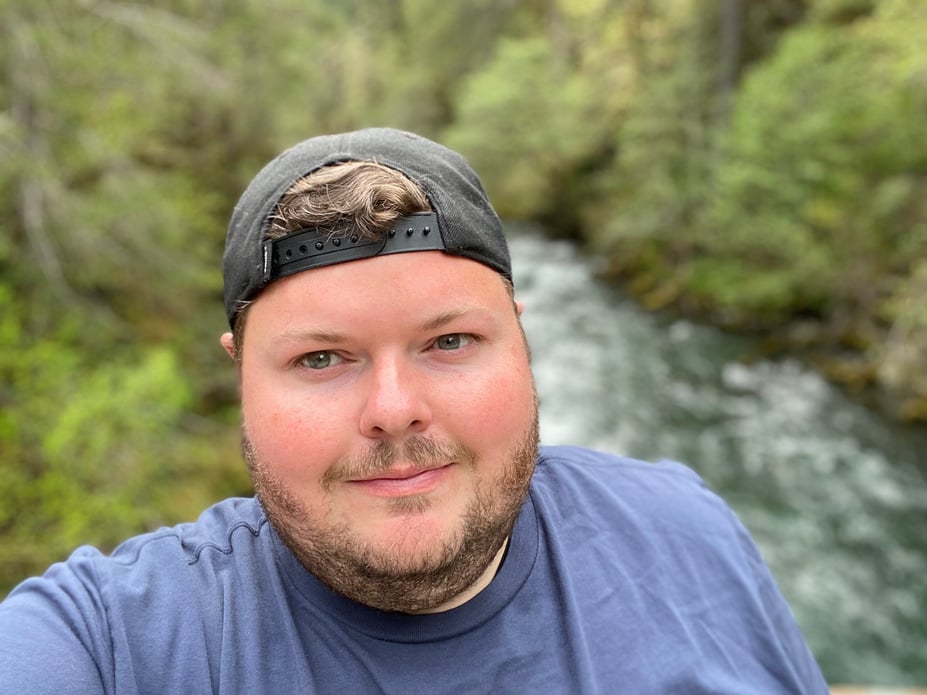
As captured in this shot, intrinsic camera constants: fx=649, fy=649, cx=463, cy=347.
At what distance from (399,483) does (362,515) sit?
0.25ft

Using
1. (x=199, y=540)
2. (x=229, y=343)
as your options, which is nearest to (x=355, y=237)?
(x=229, y=343)

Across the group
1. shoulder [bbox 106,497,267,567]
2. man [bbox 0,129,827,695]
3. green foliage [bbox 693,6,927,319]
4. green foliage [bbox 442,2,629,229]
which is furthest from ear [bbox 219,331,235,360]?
green foliage [bbox 442,2,629,229]

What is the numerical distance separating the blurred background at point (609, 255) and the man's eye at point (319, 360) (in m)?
3.70

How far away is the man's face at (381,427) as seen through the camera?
102 cm

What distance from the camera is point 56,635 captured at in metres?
0.97

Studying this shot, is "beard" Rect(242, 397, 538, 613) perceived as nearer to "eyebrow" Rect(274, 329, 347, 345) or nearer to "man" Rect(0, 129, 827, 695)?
"man" Rect(0, 129, 827, 695)

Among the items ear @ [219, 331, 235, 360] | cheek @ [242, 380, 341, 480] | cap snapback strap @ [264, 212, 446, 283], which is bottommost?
cheek @ [242, 380, 341, 480]

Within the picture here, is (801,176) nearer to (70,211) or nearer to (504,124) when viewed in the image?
(504,124)

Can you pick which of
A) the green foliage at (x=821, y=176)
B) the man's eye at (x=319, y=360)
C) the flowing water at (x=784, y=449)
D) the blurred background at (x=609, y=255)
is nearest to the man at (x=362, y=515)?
the man's eye at (x=319, y=360)

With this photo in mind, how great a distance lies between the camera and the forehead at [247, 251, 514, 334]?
1.02 meters

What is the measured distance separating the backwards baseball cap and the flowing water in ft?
20.5

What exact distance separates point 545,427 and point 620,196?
34.4 ft

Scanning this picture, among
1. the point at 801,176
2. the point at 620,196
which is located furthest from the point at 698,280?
the point at 620,196

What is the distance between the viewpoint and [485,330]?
1.11 meters
